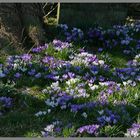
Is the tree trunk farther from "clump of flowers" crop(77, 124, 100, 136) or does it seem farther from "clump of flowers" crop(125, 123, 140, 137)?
"clump of flowers" crop(125, 123, 140, 137)

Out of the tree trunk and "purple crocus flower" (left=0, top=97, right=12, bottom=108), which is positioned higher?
the tree trunk

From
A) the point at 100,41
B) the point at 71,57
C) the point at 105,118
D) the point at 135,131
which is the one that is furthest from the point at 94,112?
the point at 100,41

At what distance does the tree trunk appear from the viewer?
6.57 metres

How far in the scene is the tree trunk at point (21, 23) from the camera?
657 cm

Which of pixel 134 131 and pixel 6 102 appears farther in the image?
pixel 6 102

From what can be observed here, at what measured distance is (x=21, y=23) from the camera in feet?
22.2

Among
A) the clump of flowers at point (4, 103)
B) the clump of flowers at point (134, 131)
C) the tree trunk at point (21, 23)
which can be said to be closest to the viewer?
the clump of flowers at point (134, 131)

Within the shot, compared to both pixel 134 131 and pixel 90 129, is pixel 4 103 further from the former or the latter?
pixel 134 131

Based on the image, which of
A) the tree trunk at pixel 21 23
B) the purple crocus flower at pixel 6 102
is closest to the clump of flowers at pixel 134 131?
the purple crocus flower at pixel 6 102

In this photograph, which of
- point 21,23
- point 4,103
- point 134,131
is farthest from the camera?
point 21,23

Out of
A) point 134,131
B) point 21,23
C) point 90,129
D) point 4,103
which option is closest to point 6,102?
point 4,103

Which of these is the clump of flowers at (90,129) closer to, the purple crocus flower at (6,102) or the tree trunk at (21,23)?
the purple crocus flower at (6,102)

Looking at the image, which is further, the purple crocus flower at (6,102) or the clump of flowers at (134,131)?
the purple crocus flower at (6,102)

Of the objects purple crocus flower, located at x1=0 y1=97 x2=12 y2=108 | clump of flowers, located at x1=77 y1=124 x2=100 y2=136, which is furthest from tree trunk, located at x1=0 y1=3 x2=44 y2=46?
clump of flowers, located at x1=77 y1=124 x2=100 y2=136
